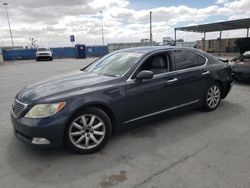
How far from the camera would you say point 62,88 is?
11.1 ft

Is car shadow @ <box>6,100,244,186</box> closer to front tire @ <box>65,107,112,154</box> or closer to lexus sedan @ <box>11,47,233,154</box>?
front tire @ <box>65,107,112,154</box>

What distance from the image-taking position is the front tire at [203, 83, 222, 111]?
16.2 ft

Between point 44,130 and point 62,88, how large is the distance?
2.33ft

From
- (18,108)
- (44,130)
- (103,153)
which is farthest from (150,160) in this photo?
(18,108)

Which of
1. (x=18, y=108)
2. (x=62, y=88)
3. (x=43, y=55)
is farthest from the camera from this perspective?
(x=43, y=55)

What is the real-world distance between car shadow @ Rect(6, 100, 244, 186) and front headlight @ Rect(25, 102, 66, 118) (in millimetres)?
676

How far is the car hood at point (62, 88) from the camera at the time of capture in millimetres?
3193

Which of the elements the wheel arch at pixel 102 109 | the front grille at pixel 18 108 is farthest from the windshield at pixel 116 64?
the front grille at pixel 18 108

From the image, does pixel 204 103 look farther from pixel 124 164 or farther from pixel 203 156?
pixel 124 164

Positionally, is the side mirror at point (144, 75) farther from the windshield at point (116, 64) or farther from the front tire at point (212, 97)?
the front tire at point (212, 97)

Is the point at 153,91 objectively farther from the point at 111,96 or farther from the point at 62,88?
the point at 62,88

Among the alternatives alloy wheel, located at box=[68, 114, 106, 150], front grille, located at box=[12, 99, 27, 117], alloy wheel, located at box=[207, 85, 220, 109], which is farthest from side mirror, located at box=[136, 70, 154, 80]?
alloy wheel, located at box=[207, 85, 220, 109]

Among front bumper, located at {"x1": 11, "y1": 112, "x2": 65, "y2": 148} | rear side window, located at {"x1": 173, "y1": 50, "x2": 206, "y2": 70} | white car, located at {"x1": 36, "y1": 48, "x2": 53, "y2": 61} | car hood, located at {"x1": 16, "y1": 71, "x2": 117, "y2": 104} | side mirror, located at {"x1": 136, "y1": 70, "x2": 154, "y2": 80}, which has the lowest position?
white car, located at {"x1": 36, "y1": 48, "x2": 53, "y2": 61}

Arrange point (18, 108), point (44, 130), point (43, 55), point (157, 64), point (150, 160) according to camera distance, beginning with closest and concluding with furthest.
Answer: point (44, 130) → point (150, 160) → point (18, 108) → point (157, 64) → point (43, 55)
